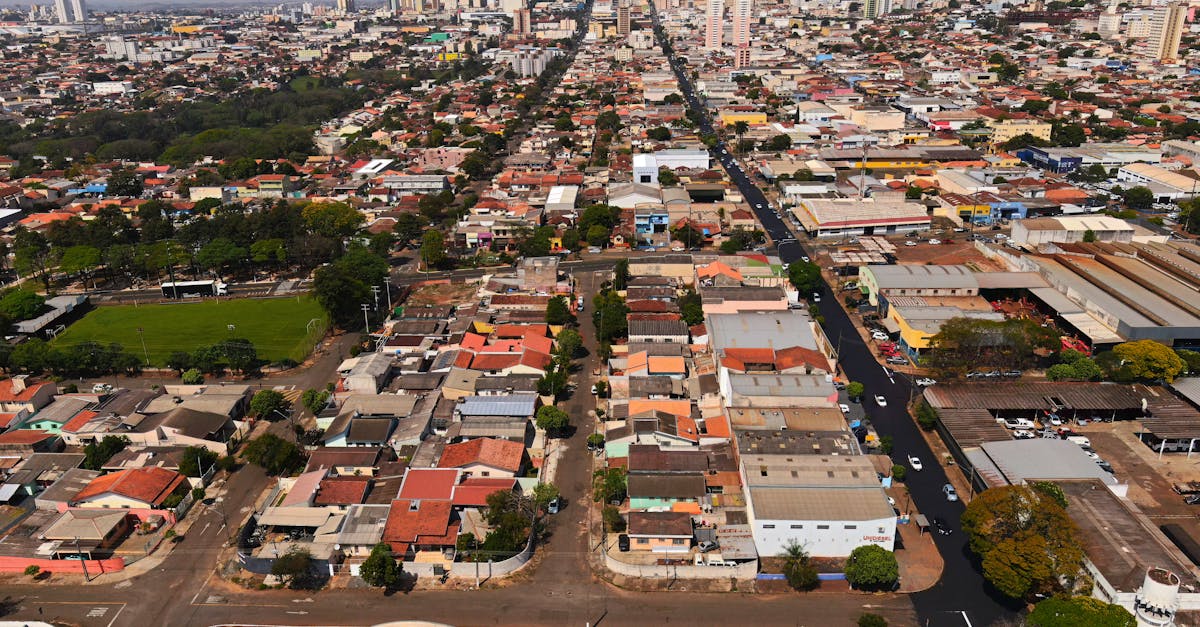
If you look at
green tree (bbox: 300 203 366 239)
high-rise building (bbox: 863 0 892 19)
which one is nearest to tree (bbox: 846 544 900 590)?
green tree (bbox: 300 203 366 239)

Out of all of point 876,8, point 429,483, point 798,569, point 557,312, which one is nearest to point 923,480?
point 798,569

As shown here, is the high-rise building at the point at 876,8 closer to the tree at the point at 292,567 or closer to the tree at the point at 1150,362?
the tree at the point at 1150,362

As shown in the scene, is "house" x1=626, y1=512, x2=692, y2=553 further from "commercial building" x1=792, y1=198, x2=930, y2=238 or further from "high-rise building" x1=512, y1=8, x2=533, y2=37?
"high-rise building" x1=512, y1=8, x2=533, y2=37

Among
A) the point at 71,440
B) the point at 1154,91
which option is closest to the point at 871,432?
the point at 71,440

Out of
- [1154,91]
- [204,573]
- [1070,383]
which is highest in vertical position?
[1154,91]

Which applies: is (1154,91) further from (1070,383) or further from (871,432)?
(871,432)

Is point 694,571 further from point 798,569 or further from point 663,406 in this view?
point 663,406
